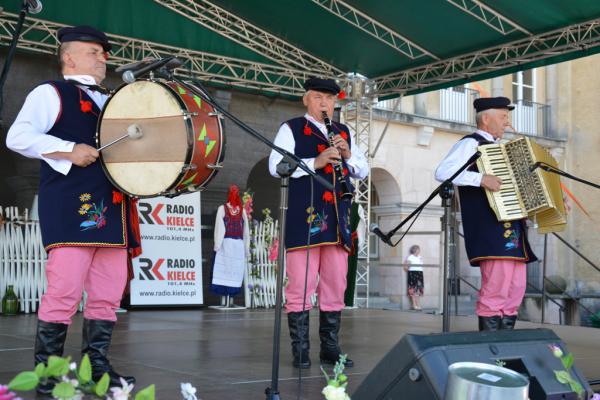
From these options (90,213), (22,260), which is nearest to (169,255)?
(22,260)

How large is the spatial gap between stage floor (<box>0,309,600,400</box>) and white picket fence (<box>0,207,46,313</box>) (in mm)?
665

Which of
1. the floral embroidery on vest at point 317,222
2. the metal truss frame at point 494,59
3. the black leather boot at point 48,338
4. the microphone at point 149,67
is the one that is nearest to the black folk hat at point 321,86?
the floral embroidery on vest at point 317,222

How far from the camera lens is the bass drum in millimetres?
3273

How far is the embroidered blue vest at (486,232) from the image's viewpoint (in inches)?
185

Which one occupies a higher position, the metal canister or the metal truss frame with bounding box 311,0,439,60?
the metal truss frame with bounding box 311,0,439,60

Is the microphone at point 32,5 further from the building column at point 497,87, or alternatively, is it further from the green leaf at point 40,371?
the building column at point 497,87

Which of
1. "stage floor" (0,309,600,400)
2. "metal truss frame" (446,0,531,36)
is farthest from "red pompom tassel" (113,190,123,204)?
"metal truss frame" (446,0,531,36)

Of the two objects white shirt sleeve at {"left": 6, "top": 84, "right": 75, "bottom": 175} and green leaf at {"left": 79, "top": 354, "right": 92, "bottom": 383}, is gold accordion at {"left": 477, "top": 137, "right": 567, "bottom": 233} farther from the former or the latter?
green leaf at {"left": 79, "top": 354, "right": 92, "bottom": 383}

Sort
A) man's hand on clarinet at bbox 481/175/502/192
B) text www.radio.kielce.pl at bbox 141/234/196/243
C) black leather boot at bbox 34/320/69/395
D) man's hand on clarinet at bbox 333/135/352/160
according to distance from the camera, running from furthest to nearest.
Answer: text www.radio.kielce.pl at bbox 141/234/196/243, man's hand on clarinet at bbox 481/175/502/192, man's hand on clarinet at bbox 333/135/352/160, black leather boot at bbox 34/320/69/395

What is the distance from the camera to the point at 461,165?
186 inches

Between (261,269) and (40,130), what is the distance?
7.45 metres

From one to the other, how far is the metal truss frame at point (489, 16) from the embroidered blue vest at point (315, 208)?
3630 mm

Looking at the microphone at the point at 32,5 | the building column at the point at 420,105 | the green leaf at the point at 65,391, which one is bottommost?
the green leaf at the point at 65,391

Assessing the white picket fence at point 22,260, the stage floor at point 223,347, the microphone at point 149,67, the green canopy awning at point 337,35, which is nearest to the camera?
the microphone at point 149,67
